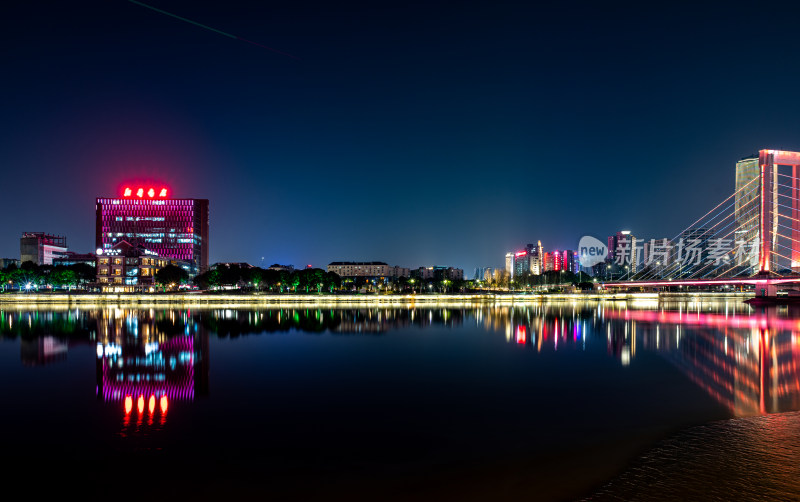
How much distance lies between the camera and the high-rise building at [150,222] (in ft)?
371

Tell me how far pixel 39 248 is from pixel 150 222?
29.4 metres

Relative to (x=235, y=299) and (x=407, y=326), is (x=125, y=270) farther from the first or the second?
(x=407, y=326)

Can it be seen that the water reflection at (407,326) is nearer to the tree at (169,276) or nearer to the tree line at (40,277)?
the tree at (169,276)

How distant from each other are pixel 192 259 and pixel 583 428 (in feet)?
389

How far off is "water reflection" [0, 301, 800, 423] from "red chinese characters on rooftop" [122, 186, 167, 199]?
87.4 metres

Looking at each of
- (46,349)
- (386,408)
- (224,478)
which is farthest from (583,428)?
(46,349)

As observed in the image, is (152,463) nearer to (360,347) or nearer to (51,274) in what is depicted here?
(360,347)

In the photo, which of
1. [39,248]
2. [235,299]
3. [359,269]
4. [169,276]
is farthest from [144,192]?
[359,269]

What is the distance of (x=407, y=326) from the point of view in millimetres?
31062

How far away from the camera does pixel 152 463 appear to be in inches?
298

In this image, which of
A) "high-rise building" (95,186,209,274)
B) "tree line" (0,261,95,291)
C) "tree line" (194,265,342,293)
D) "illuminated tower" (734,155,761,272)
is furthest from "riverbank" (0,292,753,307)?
"high-rise building" (95,186,209,274)

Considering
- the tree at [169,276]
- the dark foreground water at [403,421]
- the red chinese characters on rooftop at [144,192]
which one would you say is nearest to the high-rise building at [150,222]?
the red chinese characters on rooftop at [144,192]

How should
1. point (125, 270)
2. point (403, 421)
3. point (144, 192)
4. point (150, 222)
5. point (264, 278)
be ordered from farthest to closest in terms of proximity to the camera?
point (144, 192) < point (150, 222) < point (125, 270) < point (264, 278) < point (403, 421)

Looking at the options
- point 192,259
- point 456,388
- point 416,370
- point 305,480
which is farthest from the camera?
point 192,259
